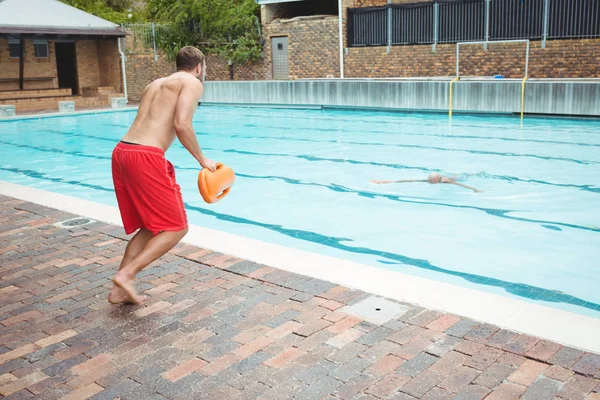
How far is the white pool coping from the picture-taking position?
3.34 meters

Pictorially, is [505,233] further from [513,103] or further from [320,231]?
[513,103]

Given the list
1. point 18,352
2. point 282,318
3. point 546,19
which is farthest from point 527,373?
point 546,19

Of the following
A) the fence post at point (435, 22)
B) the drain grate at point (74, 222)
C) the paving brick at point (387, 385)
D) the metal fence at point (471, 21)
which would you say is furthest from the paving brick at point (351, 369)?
the fence post at point (435, 22)

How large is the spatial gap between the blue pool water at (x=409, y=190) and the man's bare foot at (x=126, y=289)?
2.67 m

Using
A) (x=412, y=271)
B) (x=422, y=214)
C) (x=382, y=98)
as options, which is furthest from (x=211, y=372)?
(x=382, y=98)

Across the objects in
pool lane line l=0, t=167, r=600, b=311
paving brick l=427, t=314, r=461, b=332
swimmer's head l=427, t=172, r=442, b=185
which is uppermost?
paving brick l=427, t=314, r=461, b=332

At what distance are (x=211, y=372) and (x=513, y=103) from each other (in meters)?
14.1

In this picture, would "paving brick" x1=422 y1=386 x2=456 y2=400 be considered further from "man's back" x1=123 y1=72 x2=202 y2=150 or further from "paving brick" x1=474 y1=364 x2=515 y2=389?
"man's back" x1=123 y1=72 x2=202 y2=150

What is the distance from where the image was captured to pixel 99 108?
77.6 ft

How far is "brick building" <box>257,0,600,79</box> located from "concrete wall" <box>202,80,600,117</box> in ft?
14.8

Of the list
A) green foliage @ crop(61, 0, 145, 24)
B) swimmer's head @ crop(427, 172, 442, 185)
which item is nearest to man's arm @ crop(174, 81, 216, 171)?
swimmer's head @ crop(427, 172, 442, 185)

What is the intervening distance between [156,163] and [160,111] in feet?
1.09

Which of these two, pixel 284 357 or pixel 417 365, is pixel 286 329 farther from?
pixel 417 365

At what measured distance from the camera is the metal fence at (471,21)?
18641 mm
